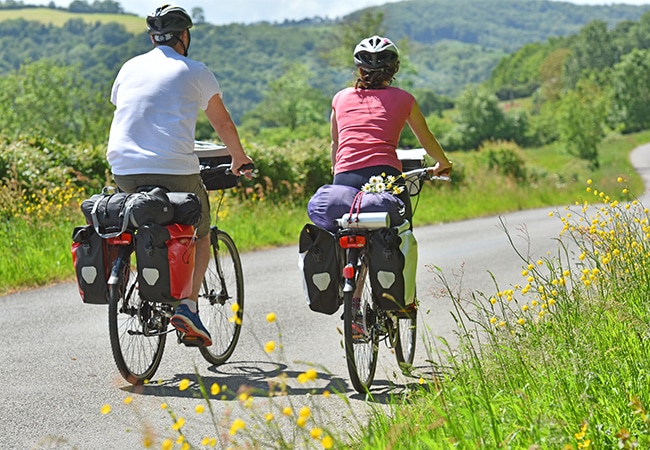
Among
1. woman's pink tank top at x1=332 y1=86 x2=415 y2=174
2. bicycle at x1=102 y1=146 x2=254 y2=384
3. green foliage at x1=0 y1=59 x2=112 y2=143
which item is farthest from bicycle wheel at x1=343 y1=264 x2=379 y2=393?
green foliage at x1=0 y1=59 x2=112 y2=143

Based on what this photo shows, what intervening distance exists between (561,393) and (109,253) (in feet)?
9.54

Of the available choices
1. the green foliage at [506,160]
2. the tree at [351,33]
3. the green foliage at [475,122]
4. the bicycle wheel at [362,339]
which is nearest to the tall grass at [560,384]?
the bicycle wheel at [362,339]

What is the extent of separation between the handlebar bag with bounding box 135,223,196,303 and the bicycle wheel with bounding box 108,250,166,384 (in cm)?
18

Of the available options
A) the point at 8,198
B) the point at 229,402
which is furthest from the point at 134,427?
the point at 8,198

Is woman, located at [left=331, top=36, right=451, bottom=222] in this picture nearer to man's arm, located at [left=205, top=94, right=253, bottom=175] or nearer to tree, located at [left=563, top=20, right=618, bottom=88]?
man's arm, located at [left=205, top=94, right=253, bottom=175]

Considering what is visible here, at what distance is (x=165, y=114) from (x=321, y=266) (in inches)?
51.5

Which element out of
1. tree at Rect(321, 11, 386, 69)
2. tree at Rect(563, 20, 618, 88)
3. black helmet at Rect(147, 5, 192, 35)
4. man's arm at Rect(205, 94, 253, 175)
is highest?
tree at Rect(563, 20, 618, 88)

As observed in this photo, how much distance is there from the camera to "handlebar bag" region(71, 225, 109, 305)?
18.2 feet

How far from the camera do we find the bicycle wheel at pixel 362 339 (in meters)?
5.22

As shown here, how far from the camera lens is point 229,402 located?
17.8 ft

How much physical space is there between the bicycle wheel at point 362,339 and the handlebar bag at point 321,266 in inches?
6.1

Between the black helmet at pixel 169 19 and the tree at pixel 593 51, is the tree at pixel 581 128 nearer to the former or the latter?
the black helmet at pixel 169 19

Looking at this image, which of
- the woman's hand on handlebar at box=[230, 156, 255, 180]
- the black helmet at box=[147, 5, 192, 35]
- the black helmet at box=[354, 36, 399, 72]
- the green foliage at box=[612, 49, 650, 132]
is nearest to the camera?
the black helmet at box=[147, 5, 192, 35]

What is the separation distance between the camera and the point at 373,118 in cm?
590
